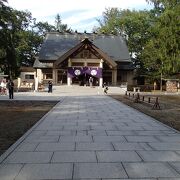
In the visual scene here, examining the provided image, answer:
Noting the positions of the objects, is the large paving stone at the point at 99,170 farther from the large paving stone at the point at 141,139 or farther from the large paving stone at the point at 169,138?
the large paving stone at the point at 169,138

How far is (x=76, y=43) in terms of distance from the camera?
63500 millimetres

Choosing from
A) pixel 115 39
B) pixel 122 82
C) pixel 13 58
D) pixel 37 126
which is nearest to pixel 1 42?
pixel 13 58

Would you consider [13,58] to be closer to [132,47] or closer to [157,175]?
[157,175]

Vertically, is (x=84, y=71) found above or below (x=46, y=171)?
above

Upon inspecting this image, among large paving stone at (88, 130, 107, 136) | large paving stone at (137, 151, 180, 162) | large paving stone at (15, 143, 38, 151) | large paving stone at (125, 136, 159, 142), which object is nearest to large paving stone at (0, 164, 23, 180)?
large paving stone at (15, 143, 38, 151)

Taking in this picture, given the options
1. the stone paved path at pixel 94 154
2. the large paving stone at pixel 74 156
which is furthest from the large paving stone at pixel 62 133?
the large paving stone at pixel 74 156

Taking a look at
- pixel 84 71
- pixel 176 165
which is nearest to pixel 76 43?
pixel 84 71

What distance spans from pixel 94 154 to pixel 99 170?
135cm

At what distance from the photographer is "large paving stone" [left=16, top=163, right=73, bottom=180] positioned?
5980 millimetres

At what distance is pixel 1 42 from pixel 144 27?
158 ft

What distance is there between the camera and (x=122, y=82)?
5866 centimetres

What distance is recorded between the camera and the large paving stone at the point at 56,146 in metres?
8.31

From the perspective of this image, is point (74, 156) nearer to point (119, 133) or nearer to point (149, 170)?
point (149, 170)

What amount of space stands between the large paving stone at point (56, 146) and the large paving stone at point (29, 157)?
0.45 metres
